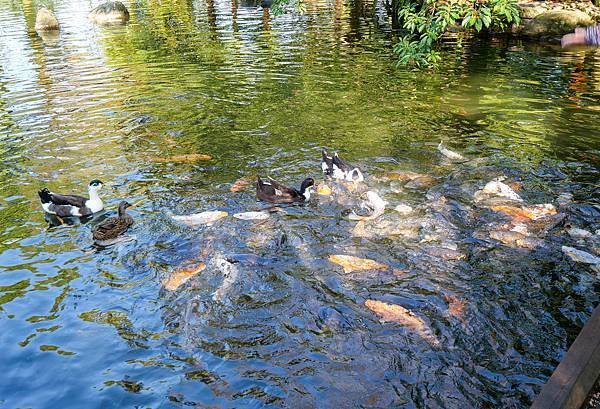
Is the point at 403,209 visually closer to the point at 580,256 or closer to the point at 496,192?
the point at 496,192

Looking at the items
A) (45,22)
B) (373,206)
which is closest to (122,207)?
(373,206)

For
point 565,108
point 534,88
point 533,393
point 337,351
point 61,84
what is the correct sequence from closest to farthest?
point 533,393
point 337,351
point 565,108
point 534,88
point 61,84

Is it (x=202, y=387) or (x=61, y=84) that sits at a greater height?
(x=61, y=84)

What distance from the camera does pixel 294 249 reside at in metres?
7.45

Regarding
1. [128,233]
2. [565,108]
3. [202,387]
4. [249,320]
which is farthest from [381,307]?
[565,108]

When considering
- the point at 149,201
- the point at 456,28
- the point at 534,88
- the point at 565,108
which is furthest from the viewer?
the point at 456,28

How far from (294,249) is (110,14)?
27.7 metres

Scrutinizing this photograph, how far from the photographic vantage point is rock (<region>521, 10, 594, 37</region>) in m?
21.4

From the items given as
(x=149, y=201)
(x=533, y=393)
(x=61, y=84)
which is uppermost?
(x=61, y=84)

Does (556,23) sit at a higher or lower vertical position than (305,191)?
higher

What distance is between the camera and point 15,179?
10.0 meters

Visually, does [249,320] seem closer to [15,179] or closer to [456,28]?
[15,179]

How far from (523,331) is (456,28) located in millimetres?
21627

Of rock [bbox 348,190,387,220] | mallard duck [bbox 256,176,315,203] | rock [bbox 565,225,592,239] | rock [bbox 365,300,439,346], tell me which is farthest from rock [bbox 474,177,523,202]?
rock [bbox 365,300,439,346]
